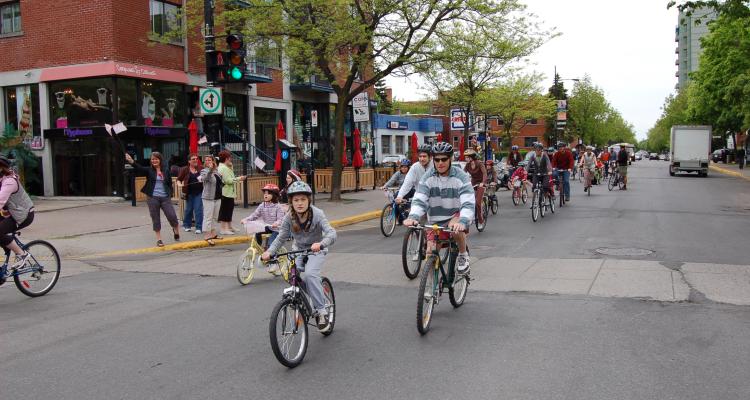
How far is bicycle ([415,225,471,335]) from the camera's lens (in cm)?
565

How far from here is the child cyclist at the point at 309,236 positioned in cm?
544

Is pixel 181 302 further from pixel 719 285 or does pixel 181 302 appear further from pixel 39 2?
pixel 39 2

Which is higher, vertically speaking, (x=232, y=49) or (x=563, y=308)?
(x=232, y=49)

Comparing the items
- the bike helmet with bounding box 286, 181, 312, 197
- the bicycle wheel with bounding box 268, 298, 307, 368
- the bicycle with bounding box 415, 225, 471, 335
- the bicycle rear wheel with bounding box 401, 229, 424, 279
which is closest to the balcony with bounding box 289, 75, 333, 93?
the bicycle rear wheel with bounding box 401, 229, 424, 279

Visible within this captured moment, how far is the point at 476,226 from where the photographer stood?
13273mm

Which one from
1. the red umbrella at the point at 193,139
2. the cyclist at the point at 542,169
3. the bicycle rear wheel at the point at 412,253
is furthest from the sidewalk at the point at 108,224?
the bicycle rear wheel at the point at 412,253

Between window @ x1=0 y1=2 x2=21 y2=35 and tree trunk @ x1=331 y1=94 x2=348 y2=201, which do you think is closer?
tree trunk @ x1=331 y1=94 x2=348 y2=201

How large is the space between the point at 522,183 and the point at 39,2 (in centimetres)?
1730

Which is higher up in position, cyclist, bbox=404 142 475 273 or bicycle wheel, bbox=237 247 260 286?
cyclist, bbox=404 142 475 273

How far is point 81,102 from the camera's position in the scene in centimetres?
2095

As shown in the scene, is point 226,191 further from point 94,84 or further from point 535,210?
point 94,84

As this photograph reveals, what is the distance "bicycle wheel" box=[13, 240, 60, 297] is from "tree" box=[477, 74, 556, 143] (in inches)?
1253

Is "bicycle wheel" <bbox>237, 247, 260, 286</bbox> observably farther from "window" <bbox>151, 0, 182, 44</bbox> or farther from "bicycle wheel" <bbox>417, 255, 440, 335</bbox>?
"window" <bbox>151, 0, 182, 44</bbox>

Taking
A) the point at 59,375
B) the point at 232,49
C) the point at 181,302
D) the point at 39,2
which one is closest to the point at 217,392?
the point at 59,375
